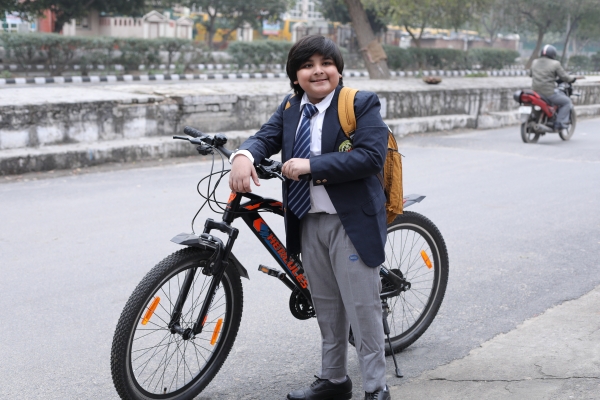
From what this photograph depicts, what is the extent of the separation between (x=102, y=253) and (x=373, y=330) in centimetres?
306

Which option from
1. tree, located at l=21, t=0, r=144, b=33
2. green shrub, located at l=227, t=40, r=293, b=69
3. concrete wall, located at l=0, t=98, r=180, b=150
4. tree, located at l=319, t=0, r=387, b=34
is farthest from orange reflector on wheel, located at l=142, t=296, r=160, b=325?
tree, located at l=319, t=0, r=387, b=34

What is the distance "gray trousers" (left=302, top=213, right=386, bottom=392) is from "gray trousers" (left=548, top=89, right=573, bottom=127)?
10.5 meters

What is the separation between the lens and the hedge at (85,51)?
Result: 87.2 feet

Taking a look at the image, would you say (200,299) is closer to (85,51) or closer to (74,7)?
(85,51)

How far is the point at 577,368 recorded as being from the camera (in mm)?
3475

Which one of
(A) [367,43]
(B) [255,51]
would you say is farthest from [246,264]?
(B) [255,51]

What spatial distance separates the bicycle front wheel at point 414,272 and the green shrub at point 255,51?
32.3m

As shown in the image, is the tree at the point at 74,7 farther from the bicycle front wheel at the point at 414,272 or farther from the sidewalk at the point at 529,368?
the sidewalk at the point at 529,368

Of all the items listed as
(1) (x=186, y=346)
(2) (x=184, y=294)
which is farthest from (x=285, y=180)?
(1) (x=186, y=346)

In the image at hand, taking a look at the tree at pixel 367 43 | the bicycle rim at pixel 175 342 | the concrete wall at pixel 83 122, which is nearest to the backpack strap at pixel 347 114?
the bicycle rim at pixel 175 342

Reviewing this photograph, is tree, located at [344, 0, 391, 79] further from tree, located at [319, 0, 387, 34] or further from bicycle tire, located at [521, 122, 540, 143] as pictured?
tree, located at [319, 0, 387, 34]

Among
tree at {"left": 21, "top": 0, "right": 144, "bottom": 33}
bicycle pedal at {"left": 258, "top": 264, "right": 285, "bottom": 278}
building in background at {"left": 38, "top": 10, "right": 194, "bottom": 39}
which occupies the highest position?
tree at {"left": 21, "top": 0, "right": 144, "bottom": 33}

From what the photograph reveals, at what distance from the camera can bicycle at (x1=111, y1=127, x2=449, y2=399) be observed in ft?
9.31

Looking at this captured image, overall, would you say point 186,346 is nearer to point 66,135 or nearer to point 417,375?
point 417,375
